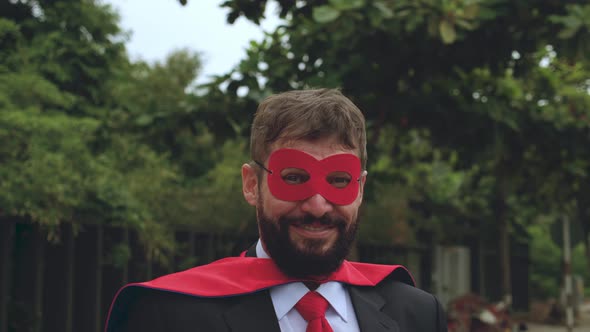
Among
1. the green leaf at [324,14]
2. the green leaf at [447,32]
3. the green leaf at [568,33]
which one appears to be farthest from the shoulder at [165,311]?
the green leaf at [568,33]

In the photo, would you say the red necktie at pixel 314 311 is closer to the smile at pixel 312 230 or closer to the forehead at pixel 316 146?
the smile at pixel 312 230

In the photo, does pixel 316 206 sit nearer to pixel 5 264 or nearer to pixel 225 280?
pixel 225 280

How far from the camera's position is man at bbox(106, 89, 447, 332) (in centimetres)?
229

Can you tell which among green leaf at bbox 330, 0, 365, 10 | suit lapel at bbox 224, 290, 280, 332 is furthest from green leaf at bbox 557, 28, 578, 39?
suit lapel at bbox 224, 290, 280, 332

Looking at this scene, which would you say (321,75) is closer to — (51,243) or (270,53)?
(270,53)

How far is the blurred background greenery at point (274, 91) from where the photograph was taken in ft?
17.4

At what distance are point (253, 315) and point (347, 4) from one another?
3.46m

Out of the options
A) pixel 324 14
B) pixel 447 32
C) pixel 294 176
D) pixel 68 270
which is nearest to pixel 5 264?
pixel 68 270

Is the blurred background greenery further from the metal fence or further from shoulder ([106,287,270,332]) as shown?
shoulder ([106,287,270,332])

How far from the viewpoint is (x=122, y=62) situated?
1183 centimetres

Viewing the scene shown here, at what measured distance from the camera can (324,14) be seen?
5.00m

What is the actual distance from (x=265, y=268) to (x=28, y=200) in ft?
10.2

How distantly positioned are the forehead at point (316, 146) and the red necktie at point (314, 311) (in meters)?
0.46

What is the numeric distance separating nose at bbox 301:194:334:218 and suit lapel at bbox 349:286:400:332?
0.35 m
